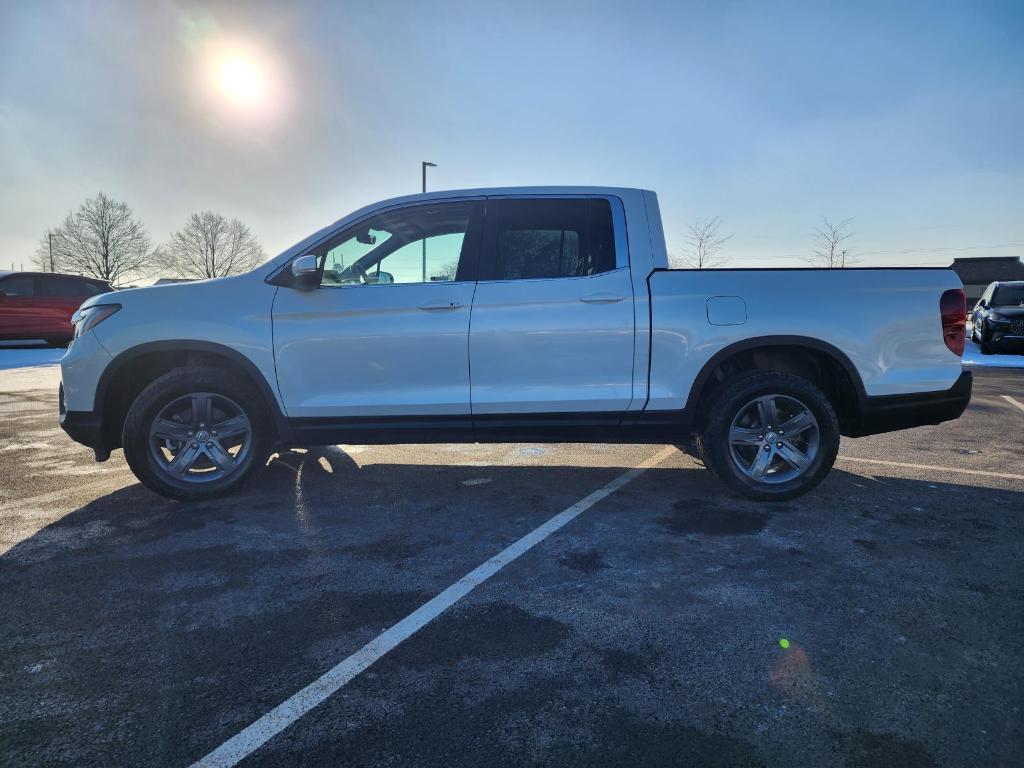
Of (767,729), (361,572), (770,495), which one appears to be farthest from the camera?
(770,495)

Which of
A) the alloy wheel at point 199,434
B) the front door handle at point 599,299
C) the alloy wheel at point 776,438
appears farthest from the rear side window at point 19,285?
the alloy wheel at point 776,438

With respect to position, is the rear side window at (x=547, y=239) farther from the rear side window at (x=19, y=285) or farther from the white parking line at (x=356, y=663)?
the rear side window at (x=19, y=285)

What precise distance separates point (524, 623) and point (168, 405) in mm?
2913

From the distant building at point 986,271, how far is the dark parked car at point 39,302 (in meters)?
67.6

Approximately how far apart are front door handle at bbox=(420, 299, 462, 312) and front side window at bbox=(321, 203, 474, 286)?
0.61ft

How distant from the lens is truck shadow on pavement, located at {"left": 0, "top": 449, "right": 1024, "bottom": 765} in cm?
185

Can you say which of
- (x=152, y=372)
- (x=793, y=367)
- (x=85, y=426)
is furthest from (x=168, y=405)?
(x=793, y=367)

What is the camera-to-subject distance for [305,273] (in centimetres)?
387

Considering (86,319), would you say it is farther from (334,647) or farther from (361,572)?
(334,647)

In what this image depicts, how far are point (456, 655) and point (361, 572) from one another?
91 centimetres

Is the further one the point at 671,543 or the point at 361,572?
the point at 671,543

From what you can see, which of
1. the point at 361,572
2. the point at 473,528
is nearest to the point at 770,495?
the point at 473,528

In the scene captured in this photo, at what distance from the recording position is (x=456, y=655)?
7.29ft

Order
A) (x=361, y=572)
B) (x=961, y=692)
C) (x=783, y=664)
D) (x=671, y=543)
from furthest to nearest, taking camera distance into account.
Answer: (x=671, y=543) < (x=361, y=572) < (x=783, y=664) < (x=961, y=692)
